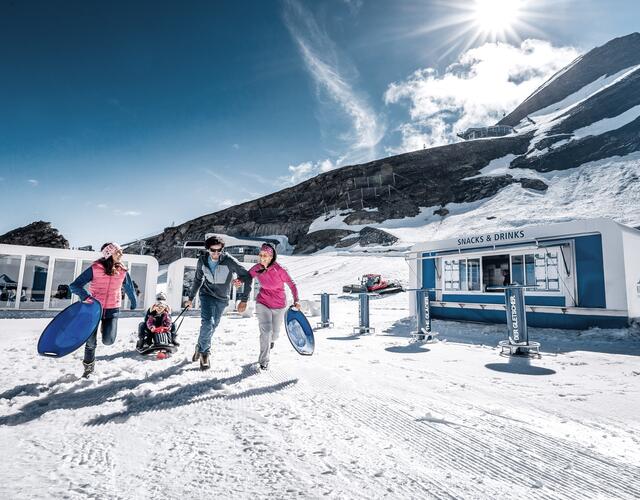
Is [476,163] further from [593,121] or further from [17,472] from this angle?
[17,472]

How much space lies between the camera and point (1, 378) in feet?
12.6

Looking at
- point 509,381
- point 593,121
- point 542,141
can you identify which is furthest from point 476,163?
point 509,381

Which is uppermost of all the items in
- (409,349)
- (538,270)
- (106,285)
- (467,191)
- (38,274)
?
(467,191)

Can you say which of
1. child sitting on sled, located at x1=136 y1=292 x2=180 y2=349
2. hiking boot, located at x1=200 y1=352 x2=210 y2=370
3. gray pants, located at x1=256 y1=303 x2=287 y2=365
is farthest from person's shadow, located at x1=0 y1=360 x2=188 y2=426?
child sitting on sled, located at x1=136 y1=292 x2=180 y2=349

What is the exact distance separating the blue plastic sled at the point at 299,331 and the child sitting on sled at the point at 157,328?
214 centimetres

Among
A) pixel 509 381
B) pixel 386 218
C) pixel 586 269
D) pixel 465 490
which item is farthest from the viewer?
pixel 386 218

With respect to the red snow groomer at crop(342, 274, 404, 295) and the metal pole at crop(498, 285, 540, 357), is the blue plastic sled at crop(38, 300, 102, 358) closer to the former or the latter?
the metal pole at crop(498, 285, 540, 357)

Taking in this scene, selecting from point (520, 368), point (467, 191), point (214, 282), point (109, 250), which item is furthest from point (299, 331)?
point (467, 191)

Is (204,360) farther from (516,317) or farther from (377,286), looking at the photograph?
(377,286)

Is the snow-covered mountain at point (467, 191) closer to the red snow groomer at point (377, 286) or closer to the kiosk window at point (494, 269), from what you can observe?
the red snow groomer at point (377, 286)

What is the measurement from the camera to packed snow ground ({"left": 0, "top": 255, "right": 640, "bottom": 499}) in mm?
1696

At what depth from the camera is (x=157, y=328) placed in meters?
5.67

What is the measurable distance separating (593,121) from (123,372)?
76.8 metres

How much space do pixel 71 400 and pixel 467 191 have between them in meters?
59.1
